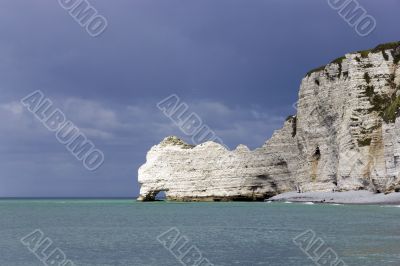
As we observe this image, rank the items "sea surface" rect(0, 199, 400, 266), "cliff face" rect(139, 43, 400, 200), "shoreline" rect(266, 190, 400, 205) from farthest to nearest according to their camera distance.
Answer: "cliff face" rect(139, 43, 400, 200) → "shoreline" rect(266, 190, 400, 205) → "sea surface" rect(0, 199, 400, 266)

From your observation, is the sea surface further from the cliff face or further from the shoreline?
the cliff face

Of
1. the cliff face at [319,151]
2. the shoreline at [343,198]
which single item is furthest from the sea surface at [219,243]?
the cliff face at [319,151]

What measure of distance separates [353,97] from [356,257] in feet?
209

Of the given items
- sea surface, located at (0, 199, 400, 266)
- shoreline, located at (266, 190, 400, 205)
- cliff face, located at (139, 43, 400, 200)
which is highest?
cliff face, located at (139, 43, 400, 200)

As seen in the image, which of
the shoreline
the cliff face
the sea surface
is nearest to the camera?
the sea surface

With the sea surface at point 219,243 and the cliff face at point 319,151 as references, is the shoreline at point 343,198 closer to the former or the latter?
the cliff face at point 319,151

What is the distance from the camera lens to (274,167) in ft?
340

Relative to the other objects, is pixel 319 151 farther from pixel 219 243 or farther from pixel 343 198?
pixel 219 243

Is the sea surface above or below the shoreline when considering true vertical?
below

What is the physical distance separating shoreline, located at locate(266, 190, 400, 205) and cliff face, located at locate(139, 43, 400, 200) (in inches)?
59.2

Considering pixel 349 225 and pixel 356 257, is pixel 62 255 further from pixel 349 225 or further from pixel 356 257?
pixel 349 225

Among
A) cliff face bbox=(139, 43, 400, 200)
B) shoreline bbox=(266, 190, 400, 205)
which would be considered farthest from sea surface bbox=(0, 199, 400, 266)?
cliff face bbox=(139, 43, 400, 200)

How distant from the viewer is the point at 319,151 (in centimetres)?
9588

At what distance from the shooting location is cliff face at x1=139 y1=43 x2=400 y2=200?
80812 millimetres
